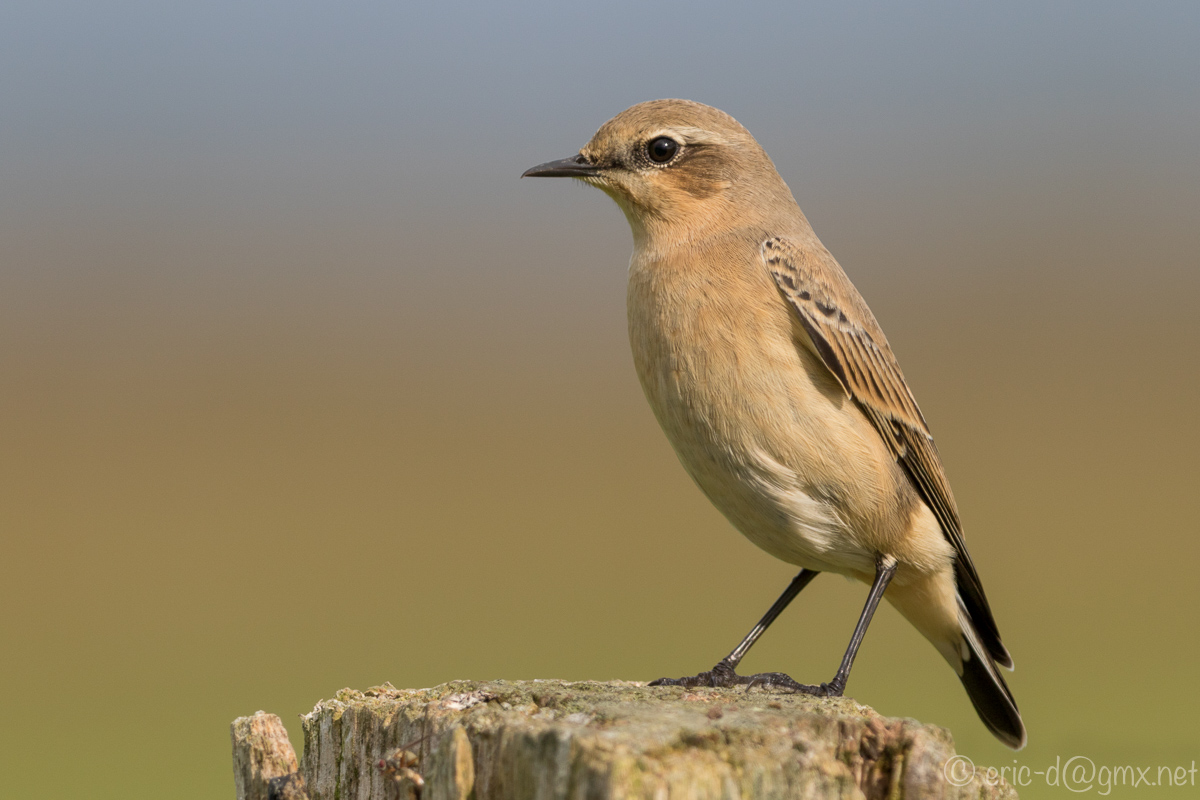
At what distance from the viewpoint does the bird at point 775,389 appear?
5121 mm

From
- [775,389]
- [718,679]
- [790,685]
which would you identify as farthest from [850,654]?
[775,389]

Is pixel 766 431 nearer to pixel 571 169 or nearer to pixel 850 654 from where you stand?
pixel 850 654

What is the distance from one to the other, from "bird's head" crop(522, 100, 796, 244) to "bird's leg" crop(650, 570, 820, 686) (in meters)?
2.12

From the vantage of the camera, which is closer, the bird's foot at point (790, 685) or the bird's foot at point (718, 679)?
the bird's foot at point (790, 685)

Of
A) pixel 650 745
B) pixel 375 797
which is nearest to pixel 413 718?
pixel 375 797

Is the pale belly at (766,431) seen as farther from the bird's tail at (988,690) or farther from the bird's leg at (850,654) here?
the bird's tail at (988,690)

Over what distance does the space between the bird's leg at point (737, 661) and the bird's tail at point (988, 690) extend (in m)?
0.93

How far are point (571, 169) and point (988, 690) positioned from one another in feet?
12.7

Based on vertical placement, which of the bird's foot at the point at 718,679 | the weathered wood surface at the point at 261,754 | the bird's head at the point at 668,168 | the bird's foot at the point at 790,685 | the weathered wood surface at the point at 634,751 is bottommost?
the bird's foot at the point at 718,679

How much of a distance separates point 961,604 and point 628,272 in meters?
2.68

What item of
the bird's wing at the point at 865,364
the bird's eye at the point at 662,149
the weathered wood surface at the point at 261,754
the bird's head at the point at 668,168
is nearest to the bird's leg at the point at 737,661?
the bird's wing at the point at 865,364

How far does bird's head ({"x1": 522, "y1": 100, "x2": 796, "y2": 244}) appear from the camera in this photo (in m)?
5.94

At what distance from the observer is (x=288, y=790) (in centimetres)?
321

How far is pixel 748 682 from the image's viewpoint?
5180mm
